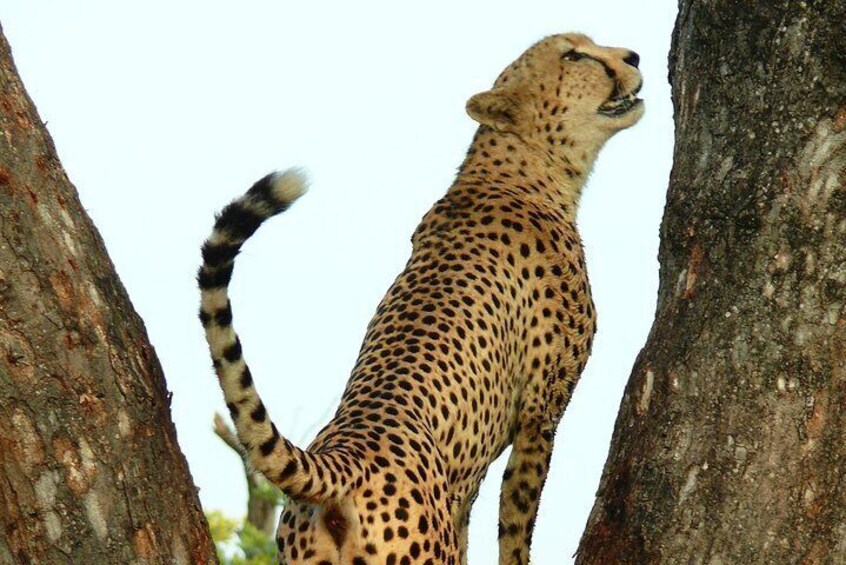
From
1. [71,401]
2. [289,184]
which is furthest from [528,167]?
[71,401]

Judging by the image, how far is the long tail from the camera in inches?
115

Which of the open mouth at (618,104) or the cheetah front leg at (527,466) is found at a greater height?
the open mouth at (618,104)

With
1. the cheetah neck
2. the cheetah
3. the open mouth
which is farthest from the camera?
the open mouth

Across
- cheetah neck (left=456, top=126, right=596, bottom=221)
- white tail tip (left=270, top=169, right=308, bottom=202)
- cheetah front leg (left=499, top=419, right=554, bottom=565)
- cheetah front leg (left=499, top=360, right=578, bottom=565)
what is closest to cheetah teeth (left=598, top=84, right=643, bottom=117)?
cheetah neck (left=456, top=126, right=596, bottom=221)

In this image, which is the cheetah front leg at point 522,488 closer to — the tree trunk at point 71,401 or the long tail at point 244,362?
the long tail at point 244,362

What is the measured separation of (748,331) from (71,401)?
129 centimetres

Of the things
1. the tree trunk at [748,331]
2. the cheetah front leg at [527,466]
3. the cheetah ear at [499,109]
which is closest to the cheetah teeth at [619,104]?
the cheetah ear at [499,109]

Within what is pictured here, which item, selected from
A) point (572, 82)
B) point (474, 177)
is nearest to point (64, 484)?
point (474, 177)

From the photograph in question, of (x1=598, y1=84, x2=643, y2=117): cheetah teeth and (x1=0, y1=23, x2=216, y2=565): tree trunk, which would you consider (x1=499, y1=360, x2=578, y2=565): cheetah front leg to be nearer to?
(x1=598, y1=84, x2=643, y2=117): cheetah teeth

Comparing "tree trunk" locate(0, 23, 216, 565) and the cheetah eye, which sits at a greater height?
the cheetah eye

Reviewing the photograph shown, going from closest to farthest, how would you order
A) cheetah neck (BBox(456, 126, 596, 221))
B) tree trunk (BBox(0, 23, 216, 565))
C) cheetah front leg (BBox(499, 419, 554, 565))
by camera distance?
tree trunk (BBox(0, 23, 216, 565)) → cheetah front leg (BBox(499, 419, 554, 565)) → cheetah neck (BBox(456, 126, 596, 221))

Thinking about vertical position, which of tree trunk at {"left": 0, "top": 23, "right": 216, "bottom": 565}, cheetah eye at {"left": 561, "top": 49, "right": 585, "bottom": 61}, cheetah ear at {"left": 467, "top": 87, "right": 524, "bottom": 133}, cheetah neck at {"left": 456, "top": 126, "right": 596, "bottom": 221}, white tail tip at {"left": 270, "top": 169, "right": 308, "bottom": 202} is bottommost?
tree trunk at {"left": 0, "top": 23, "right": 216, "bottom": 565}

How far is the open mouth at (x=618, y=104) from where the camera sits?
511 cm

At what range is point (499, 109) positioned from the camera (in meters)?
5.05
